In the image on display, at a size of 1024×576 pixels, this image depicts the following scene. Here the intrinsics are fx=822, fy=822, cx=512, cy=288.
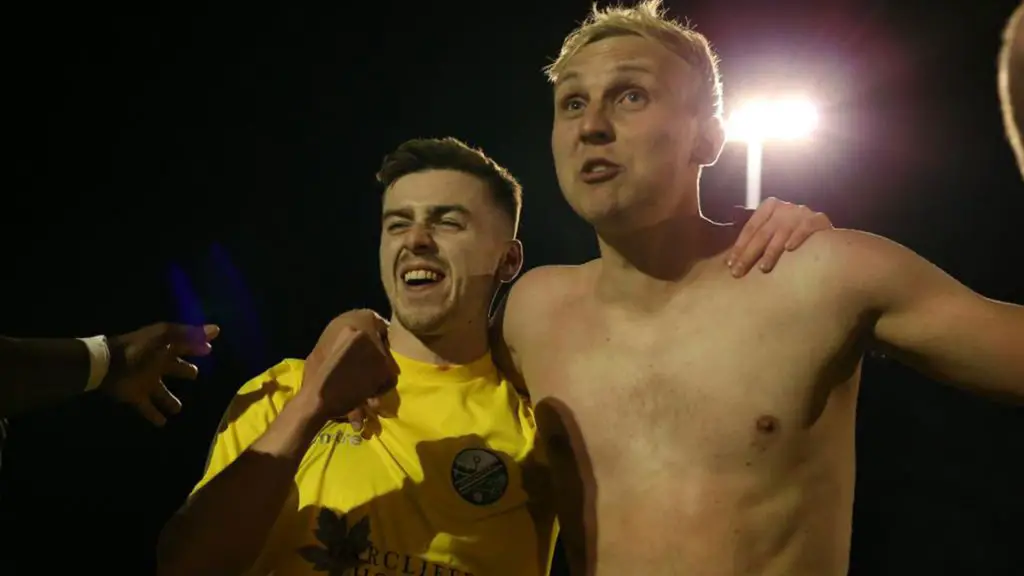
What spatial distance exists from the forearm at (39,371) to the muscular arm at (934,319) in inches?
51.3

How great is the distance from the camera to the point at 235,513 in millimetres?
1198

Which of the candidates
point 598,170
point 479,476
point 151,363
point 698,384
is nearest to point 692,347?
point 698,384

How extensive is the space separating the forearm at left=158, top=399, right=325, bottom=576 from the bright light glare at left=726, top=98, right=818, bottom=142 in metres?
2.60

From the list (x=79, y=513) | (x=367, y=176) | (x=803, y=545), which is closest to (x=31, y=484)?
(x=79, y=513)

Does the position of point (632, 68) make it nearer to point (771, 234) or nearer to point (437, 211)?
point (771, 234)

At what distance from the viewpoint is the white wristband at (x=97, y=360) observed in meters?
1.49

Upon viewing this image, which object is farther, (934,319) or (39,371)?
(39,371)

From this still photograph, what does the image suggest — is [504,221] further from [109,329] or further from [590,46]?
[109,329]

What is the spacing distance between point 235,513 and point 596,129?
31.7 inches

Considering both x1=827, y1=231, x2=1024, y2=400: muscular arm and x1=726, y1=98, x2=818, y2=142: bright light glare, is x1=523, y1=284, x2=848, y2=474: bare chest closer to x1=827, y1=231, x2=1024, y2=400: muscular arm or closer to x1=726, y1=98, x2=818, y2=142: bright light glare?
x1=827, y1=231, x2=1024, y2=400: muscular arm

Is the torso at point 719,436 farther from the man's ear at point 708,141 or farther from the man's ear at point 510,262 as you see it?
the man's ear at point 510,262

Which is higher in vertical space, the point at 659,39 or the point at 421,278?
the point at 659,39

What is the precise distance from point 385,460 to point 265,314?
9.60ft

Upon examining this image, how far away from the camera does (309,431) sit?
1256 mm
